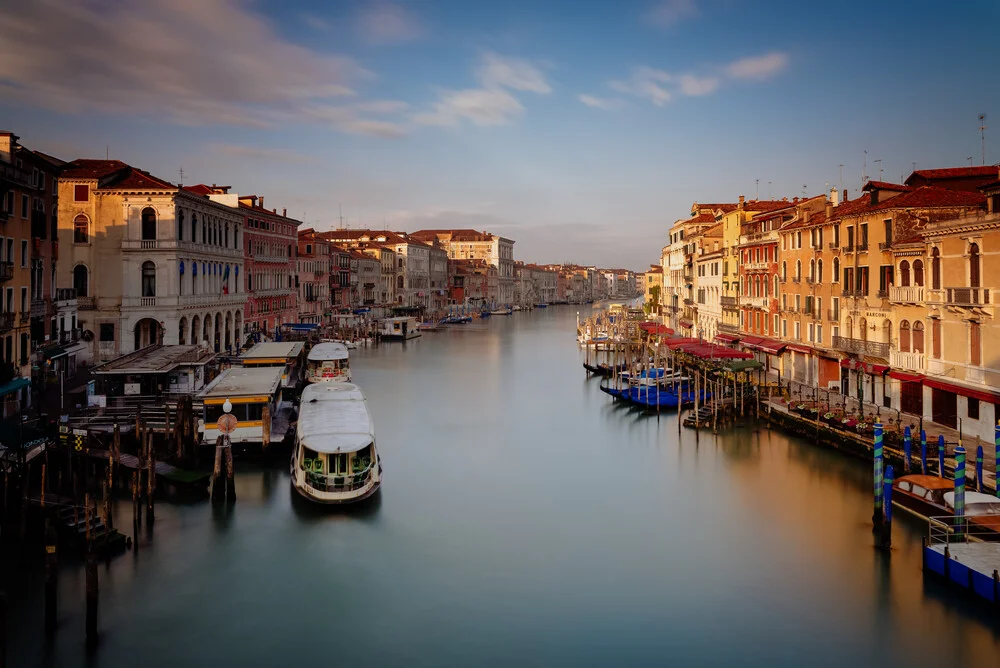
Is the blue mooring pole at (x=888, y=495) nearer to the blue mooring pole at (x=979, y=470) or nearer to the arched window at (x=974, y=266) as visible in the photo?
the blue mooring pole at (x=979, y=470)

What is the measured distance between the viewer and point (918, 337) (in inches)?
599

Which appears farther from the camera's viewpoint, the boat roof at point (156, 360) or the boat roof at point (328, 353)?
the boat roof at point (328, 353)

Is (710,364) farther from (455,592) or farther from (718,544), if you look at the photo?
(455,592)

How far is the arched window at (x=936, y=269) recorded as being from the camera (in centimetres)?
1438

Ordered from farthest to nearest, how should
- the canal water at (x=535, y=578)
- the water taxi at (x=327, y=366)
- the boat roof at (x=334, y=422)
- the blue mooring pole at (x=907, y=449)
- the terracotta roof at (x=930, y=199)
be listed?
the water taxi at (x=327, y=366)
the terracotta roof at (x=930, y=199)
the blue mooring pole at (x=907, y=449)
the boat roof at (x=334, y=422)
the canal water at (x=535, y=578)

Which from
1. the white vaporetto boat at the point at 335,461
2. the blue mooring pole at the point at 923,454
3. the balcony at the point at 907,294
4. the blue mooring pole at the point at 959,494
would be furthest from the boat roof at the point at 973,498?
the white vaporetto boat at the point at 335,461

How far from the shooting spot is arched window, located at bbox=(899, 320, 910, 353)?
51.0 feet

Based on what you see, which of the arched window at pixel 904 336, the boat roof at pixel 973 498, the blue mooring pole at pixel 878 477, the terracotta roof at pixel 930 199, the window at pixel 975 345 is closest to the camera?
the boat roof at pixel 973 498

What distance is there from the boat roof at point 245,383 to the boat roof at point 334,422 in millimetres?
805

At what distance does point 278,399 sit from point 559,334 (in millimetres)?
38294

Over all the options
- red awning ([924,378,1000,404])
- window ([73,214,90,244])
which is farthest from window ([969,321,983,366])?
window ([73,214,90,244])

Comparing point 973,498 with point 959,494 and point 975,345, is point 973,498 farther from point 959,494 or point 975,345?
point 975,345

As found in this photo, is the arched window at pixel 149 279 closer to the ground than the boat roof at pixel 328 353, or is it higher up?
higher up

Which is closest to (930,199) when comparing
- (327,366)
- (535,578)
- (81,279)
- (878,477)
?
(878,477)
